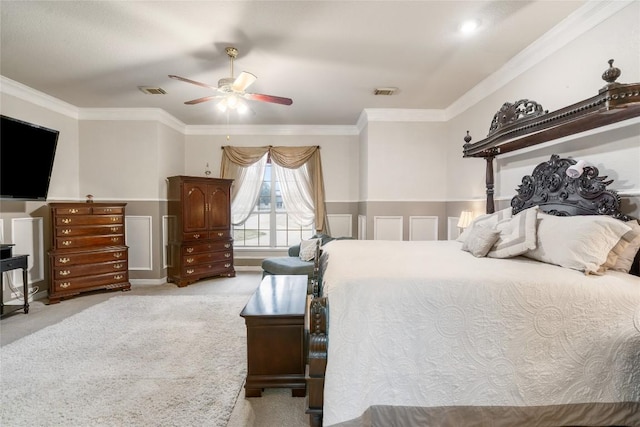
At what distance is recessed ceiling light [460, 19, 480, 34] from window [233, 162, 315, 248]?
413 centimetres

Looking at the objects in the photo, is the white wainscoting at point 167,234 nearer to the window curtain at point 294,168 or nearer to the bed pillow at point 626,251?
the window curtain at point 294,168

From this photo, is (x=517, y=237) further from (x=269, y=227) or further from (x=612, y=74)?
(x=269, y=227)

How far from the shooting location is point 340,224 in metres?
Answer: 5.89

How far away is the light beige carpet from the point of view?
188 cm

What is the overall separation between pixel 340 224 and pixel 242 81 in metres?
3.61

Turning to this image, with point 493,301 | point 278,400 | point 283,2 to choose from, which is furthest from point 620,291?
point 283,2

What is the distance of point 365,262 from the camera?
77.7 inches

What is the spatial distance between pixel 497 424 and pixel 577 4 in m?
2.96

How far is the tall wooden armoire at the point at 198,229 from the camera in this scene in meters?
4.84

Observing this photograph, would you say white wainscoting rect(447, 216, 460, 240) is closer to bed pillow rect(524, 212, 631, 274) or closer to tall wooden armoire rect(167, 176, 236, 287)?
bed pillow rect(524, 212, 631, 274)

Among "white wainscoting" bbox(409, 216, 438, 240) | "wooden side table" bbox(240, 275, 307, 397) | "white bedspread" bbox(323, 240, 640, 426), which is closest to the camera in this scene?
"white bedspread" bbox(323, 240, 640, 426)

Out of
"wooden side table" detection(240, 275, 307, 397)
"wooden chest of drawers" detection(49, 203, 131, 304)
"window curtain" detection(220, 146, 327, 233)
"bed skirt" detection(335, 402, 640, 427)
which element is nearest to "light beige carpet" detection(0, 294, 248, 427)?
"wooden side table" detection(240, 275, 307, 397)

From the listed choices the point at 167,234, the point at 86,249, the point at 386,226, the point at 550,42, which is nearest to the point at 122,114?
the point at 167,234

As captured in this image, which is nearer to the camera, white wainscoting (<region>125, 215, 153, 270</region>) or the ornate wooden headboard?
the ornate wooden headboard
